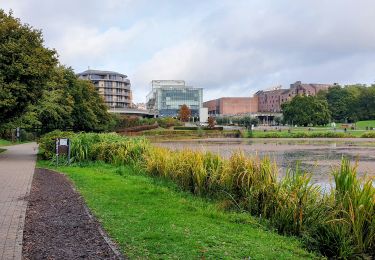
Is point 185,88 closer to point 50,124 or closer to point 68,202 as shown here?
point 50,124

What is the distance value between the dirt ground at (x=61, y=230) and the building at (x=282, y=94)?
486ft

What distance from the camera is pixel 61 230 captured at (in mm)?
7789

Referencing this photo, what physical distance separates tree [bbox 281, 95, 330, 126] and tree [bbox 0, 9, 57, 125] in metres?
88.0

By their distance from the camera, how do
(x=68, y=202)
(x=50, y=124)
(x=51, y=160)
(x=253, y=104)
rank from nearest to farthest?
(x=68, y=202), (x=51, y=160), (x=50, y=124), (x=253, y=104)

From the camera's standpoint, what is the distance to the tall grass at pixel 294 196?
6852 mm

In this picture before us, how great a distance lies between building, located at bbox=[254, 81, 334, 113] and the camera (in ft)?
531

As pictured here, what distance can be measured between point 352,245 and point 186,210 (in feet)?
12.0

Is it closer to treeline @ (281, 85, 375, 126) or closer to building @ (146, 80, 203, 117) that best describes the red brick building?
building @ (146, 80, 203, 117)

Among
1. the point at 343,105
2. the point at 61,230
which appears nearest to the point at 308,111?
the point at 343,105

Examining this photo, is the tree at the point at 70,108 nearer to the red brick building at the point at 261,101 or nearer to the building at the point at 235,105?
the red brick building at the point at 261,101

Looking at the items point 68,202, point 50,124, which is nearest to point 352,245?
point 68,202

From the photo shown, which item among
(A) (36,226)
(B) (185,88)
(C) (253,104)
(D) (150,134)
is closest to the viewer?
(A) (36,226)

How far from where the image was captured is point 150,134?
241 feet

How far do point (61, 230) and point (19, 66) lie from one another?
1666 centimetres
